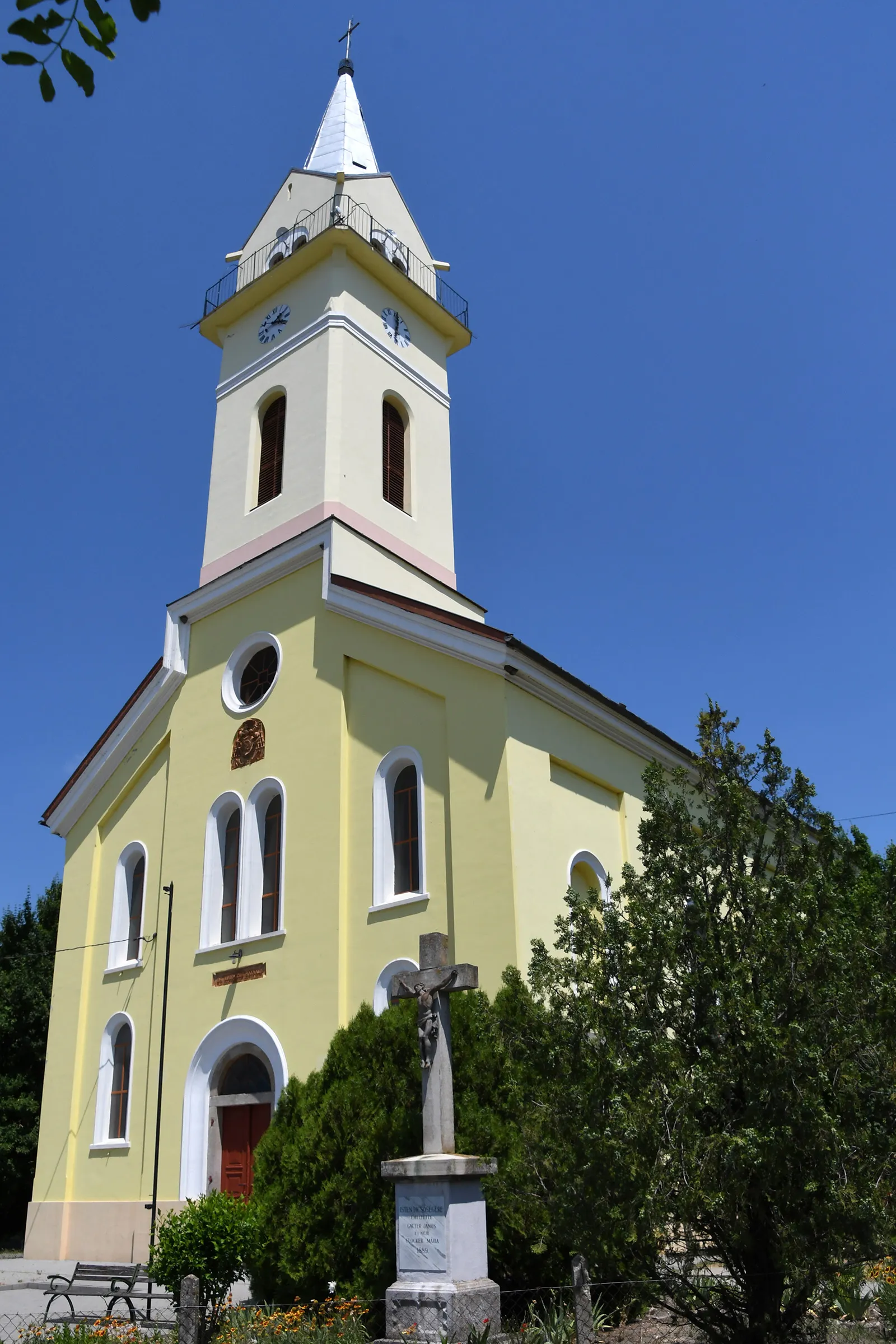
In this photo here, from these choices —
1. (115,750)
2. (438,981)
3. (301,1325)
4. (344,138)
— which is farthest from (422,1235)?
(344,138)

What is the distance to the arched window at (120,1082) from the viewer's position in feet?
63.4

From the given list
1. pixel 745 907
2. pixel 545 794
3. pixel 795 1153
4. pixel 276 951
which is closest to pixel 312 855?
pixel 276 951

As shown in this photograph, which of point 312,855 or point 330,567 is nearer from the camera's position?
point 312,855

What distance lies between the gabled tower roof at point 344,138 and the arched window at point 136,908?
17.4 meters

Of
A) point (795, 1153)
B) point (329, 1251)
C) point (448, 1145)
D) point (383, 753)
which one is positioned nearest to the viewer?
point (795, 1153)

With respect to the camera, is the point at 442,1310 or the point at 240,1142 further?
the point at 240,1142

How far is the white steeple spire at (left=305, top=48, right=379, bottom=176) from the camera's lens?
92.8ft

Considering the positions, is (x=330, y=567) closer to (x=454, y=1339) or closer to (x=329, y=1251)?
(x=329, y=1251)

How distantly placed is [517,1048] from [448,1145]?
1.74 m

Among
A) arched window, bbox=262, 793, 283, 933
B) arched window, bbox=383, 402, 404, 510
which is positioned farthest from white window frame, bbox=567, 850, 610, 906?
arched window, bbox=383, 402, 404, 510

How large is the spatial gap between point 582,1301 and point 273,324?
2104 centimetres

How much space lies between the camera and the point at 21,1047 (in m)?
27.6

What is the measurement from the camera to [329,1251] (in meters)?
12.1

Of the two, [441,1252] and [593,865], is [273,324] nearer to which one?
[593,865]
